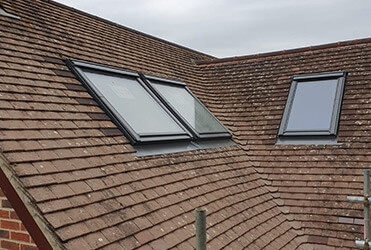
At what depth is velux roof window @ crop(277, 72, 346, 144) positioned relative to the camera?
5945 mm

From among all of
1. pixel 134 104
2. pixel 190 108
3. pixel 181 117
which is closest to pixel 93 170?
pixel 134 104

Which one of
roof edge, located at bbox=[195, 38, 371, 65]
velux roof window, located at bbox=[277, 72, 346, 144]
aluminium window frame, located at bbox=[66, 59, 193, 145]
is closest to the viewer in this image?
aluminium window frame, located at bbox=[66, 59, 193, 145]

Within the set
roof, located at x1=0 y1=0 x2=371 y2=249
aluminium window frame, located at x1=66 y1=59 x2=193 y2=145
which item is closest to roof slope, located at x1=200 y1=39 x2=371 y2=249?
roof, located at x1=0 y1=0 x2=371 y2=249

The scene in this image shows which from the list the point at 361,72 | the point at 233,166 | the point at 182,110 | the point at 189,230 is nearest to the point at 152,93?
the point at 182,110

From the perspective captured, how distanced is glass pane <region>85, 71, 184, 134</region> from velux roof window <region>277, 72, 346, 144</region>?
2119 mm

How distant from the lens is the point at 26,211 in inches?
101

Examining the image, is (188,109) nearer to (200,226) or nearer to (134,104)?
(134,104)

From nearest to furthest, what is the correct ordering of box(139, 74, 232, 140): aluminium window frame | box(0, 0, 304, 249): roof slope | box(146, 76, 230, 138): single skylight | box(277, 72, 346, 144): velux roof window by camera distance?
box(0, 0, 304, 249): roof slope, box(139, 74, 232, 140): aluminium window frame, box(146, 76, 230, 138): single skylight, box(277, 72, 346, 144): velux roof window

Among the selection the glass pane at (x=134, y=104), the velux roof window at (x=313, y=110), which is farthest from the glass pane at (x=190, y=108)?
the velux roof window at (x=313, y=110)

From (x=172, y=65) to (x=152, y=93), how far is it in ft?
7.49

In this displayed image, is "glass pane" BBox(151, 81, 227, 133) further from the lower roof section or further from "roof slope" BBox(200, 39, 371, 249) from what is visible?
"roof slope" BBox(200, 39, 371, 249)

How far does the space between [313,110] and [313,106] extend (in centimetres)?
9

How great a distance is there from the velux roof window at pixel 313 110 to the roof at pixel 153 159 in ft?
0.54

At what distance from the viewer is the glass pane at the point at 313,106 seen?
608 centimetres
